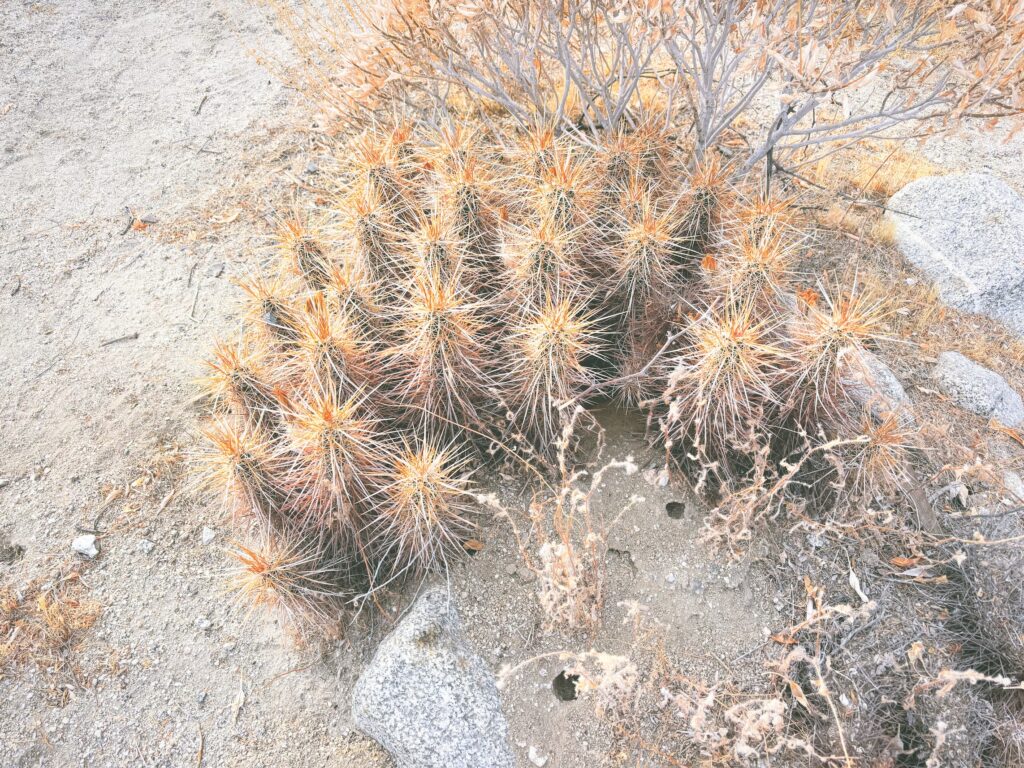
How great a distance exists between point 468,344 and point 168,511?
5.60 ft

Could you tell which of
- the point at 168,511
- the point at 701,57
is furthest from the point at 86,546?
the point at 701,57

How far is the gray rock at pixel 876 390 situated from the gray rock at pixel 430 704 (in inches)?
70.6

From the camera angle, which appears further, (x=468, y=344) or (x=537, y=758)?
(x=468, y=344)

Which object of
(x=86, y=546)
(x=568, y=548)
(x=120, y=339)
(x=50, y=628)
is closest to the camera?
(x=568, y=548)

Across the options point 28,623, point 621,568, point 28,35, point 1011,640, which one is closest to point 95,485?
point 28,623

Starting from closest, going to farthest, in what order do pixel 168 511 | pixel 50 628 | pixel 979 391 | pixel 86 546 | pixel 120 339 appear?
pixel 50 628 → pixel 86 546 → pixel 168 511 → pixel 979 391 → pixel 120 339

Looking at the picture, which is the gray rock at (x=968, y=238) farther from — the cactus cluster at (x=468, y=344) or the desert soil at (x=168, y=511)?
the cactus cluster at (x=468, y=344)

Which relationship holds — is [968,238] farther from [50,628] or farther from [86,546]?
[50,628]

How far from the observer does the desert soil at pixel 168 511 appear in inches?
99.9

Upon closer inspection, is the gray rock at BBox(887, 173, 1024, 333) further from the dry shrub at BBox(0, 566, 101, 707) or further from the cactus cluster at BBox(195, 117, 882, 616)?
the dry shrub at BBox(0, 566, 101, 707)

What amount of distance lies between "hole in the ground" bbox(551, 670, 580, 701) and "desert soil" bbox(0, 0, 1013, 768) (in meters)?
0.03

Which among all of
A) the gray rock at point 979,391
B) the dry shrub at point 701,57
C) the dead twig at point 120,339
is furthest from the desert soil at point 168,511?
the gray rock at point 979,391

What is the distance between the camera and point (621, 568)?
2.68m

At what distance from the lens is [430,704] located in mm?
2352
